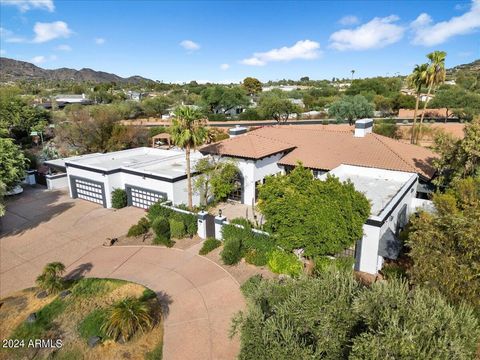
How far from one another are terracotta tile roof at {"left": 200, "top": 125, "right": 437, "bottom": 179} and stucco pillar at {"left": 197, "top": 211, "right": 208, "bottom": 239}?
6.87m

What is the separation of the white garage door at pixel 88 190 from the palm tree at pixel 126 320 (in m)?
16.4

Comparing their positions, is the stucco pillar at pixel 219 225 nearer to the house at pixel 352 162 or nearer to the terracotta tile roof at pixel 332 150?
the house at pixel 352 162

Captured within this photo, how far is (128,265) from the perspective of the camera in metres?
18.0

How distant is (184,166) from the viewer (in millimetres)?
28047

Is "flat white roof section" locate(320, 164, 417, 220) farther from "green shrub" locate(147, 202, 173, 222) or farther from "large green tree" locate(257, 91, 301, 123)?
"large green tree" locate(257, 91, 301, 123)

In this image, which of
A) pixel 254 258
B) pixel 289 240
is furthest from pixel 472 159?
pixel 254 258

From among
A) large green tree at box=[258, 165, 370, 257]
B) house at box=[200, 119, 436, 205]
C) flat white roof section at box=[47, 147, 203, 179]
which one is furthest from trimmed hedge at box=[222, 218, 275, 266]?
house at box=[200, 119, 436, 205]

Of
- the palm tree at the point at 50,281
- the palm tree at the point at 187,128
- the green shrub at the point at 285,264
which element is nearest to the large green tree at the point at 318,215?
the green shrub at the point at 285,264

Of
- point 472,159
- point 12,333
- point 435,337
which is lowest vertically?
point 12,333

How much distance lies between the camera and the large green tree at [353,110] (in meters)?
60.9

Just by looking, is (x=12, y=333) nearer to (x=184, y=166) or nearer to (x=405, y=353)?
(x=405, y=353)

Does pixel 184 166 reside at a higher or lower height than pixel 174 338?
higher

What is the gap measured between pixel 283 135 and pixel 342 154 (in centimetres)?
715

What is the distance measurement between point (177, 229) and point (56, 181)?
760 inches
